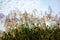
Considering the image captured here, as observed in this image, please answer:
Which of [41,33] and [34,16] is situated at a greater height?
[34,16]

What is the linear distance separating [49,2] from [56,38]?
0.49 m

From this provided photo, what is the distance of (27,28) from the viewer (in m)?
2.29

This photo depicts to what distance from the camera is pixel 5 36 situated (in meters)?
2.27

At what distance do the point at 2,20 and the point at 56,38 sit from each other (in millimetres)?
697

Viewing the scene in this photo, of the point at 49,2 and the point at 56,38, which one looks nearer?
the point at 56,38

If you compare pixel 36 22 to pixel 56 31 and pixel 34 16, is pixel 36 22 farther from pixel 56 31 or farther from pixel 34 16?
pixel 56 31

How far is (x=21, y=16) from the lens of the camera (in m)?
2.29

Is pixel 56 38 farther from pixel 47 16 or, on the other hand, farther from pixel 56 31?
pixel 47 16

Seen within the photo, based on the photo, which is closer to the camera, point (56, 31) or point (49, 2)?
point (56, 31)

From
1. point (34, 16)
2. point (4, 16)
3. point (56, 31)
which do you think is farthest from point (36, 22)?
point (4, 16)

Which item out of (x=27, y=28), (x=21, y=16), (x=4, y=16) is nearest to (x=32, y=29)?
(x=27, y=28)

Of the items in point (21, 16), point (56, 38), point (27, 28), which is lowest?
point (56, 38)

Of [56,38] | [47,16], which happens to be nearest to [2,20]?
[47,16]

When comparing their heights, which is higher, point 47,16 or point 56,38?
point 47,16
